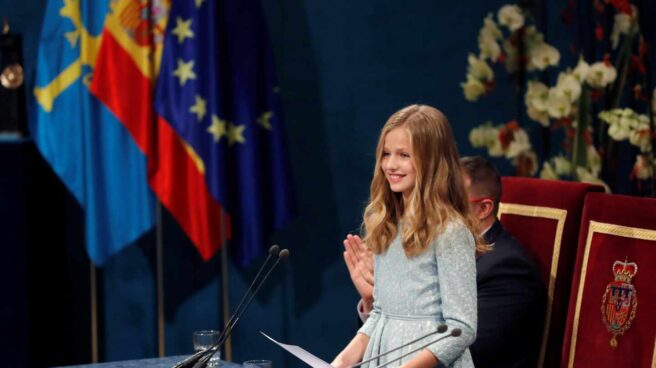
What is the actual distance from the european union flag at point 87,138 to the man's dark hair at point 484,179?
1.73 m

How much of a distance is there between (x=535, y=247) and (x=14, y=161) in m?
2.20

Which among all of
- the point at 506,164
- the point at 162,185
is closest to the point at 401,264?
the point at 162,185

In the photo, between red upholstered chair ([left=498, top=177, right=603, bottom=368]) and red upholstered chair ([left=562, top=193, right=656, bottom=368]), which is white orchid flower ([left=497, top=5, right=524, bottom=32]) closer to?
red upholstered chair ([left=498, top=177, right=603, bottom=368])

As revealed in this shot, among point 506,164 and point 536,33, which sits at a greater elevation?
point 536,33

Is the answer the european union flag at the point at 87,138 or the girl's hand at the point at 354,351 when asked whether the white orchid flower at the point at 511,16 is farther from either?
the girl's hand at the point at 354,351

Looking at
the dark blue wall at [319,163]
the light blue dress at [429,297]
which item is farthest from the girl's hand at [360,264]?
the dark blue wall at [319,163]

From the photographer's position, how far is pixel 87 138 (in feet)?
15.0

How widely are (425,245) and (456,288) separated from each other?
0.13m

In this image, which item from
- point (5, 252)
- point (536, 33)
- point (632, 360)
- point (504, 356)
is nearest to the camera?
point (632, 360)

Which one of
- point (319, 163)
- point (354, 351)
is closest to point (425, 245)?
point (354, 351)

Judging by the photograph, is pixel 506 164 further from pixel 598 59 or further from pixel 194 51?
pixel 194 51

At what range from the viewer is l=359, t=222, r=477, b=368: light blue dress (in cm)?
243

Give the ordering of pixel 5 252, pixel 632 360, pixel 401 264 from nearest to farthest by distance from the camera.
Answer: pixel 401 264
pixel 632 360
pixel 5 252

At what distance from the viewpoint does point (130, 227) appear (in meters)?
4.62
